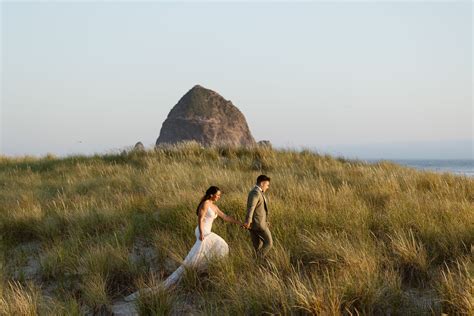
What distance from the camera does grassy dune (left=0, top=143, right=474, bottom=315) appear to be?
4711 mm

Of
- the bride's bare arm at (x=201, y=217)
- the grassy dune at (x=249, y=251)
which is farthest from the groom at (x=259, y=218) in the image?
the bride's bare arm at (x=201, y=217)

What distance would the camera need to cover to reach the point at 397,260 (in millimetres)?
5695

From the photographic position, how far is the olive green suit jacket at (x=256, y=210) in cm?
598

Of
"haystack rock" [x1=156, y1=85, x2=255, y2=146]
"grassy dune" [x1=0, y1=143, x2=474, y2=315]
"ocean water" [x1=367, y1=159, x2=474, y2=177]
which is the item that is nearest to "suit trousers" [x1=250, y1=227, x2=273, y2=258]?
"grassy dune" [x1=0, y1=143, x2=474, y2=315]

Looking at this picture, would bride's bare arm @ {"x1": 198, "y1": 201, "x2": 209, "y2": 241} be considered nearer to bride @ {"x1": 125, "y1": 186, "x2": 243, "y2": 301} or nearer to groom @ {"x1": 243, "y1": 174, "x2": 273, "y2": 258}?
bride @ {"x1": 125, "y1": 186, "x2": 243, "y2": 301}

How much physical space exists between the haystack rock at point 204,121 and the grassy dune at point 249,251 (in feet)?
106

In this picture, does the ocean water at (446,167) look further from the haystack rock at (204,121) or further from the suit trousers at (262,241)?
the haystack rock at (204,121)

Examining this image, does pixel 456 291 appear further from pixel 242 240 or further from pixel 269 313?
pixel 242 240

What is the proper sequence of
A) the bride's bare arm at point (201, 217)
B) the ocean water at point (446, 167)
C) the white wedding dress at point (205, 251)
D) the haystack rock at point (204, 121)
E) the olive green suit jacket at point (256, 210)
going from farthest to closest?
1. the haystack rock at point (204, 121)
2. the ocean water at point (446, 167)
3. the bride's bare arm at point (201, 217)
4. the olive green suit jacket at point (256, 210)
5. the white wedding dress at point (205, 251)

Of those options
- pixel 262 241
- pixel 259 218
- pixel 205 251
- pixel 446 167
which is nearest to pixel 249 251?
pixel 262 241

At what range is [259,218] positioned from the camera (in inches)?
239

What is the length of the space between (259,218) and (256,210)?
112 millimetres

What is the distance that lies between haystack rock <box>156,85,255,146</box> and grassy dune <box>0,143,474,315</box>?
32.4 m

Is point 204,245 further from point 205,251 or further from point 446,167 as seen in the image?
point 446,167
